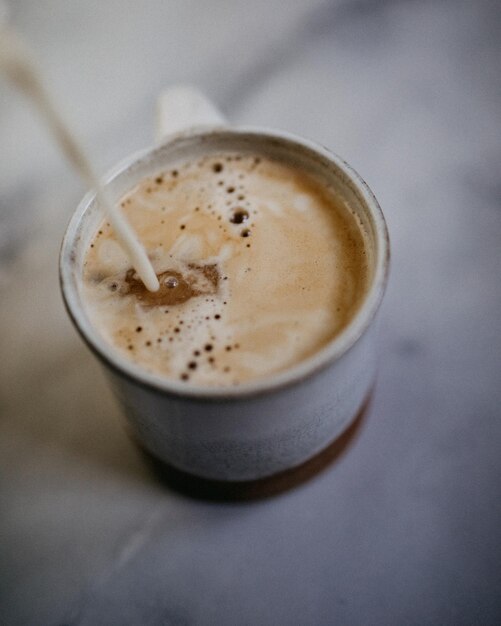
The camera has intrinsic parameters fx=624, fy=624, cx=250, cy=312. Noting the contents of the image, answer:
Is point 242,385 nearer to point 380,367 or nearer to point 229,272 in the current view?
point 229,272

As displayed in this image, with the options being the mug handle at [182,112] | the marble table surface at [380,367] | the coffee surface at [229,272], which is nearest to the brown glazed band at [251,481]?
the marble table surface at [380,367]

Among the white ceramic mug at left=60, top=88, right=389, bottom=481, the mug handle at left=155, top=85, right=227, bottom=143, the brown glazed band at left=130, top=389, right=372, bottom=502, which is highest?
the mug handle at left=155, top=85, right=227, bottom=143

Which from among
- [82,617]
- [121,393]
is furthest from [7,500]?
[121,393]

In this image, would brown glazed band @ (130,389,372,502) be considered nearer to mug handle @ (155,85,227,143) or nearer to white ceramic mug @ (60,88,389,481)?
white ceramic mug @ (60,88,389,481)

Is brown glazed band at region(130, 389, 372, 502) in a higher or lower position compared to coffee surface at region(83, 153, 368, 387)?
lower

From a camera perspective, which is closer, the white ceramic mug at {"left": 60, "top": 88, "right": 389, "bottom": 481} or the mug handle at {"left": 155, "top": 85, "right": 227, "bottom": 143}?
the white ceramic mug at {"left": 60, "top": 88, "right": 389, "bottom": 481}

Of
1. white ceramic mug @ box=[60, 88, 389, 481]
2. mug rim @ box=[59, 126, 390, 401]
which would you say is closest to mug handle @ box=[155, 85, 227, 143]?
white ceramic mug @ box=[60, 88, 389, 481]
